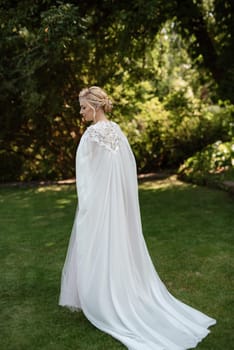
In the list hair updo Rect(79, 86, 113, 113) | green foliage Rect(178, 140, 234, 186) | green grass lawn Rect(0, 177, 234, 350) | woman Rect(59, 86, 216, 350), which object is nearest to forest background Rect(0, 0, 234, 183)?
green foliage Rect(178, 140, 234, 186)

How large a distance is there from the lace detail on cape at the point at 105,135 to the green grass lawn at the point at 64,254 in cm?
149

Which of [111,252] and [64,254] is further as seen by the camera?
[64,254]

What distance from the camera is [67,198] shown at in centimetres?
1002

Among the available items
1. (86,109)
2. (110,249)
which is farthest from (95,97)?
(110,249)

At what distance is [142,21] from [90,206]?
185 inches

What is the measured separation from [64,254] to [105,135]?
2.54m

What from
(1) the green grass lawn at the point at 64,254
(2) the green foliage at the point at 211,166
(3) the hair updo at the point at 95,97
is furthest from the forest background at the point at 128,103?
(3) the hair updo at the point at 95,97

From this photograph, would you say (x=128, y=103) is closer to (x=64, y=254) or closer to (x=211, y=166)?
(x=211, y=166)

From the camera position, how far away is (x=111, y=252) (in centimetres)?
407

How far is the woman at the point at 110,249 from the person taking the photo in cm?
399

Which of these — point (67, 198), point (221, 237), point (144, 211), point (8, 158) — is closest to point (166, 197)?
point (144, 211)

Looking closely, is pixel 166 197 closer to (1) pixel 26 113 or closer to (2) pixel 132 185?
(1) pixel 26 113

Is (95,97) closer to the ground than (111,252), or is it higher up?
higher up

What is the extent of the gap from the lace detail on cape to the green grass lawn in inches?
58.6
